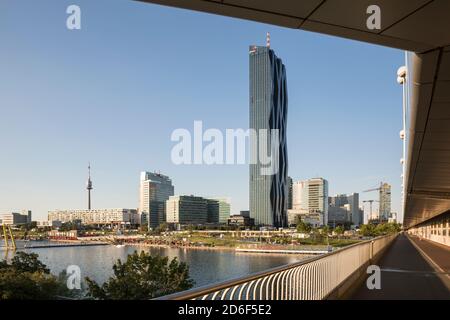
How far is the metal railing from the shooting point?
372cm

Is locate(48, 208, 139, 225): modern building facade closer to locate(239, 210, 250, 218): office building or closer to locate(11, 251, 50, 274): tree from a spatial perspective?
locate(239, 210, 250, 218): office building

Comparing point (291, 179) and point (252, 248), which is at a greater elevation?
point (291, 179)

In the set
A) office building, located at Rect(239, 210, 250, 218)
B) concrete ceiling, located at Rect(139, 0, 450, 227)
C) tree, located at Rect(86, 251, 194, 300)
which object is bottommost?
office building, located at Rect(239, 210, 250, 218)

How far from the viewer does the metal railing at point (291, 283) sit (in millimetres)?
3723

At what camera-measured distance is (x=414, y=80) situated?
5.96 metres

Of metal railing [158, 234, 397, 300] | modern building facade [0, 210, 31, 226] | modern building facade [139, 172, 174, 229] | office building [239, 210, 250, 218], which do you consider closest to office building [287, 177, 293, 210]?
office building [239, 210, 250, 218]

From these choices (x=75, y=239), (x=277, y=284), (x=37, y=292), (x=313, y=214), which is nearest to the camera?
(x=277, y=284)

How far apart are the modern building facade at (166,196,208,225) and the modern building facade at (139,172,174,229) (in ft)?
15.2

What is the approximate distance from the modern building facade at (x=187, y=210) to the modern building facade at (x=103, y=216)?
19.2m

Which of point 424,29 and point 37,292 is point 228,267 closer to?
point 37,292

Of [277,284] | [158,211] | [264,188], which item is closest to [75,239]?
[158,211]

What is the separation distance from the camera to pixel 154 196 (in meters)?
157
